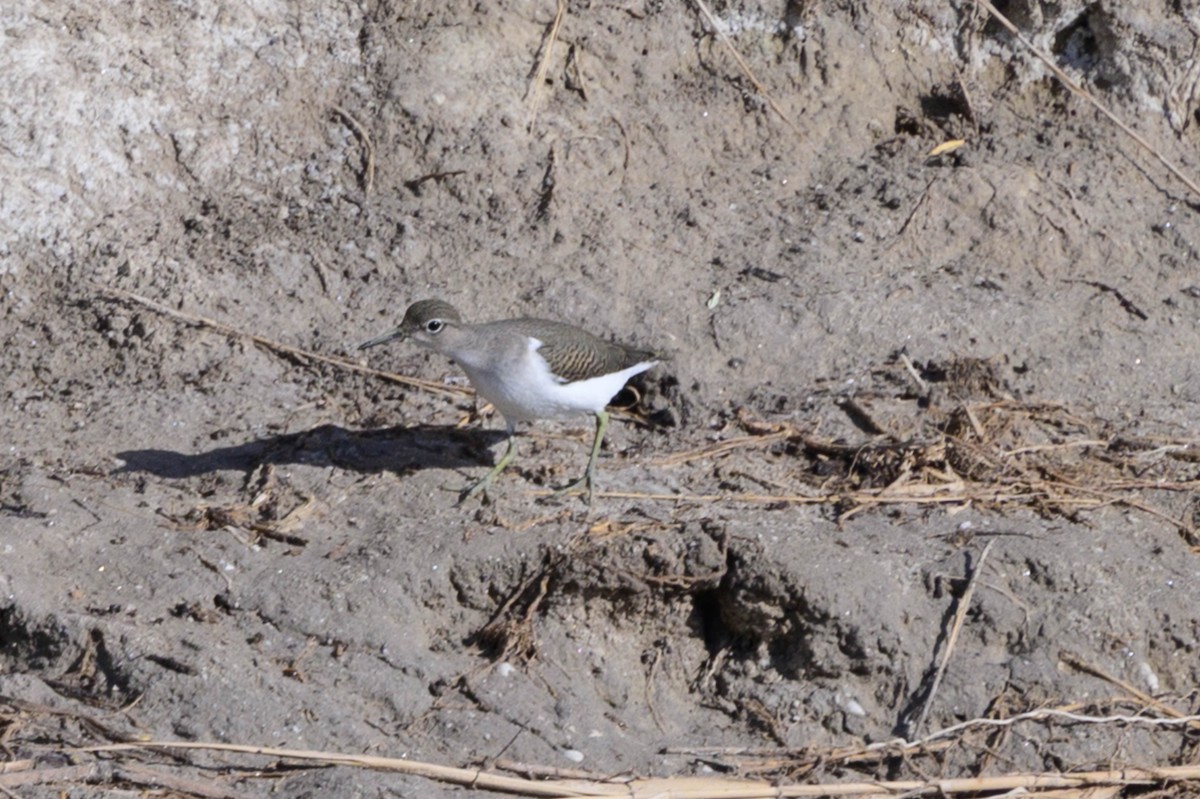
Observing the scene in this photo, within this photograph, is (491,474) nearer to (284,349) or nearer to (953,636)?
(284,349)

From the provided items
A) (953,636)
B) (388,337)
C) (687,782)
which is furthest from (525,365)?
(953,636)

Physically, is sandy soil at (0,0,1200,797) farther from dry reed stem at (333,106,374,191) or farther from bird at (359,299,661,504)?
bird at (359,299,661,504)

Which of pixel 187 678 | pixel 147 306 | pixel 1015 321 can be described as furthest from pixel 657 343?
pixel 187 678

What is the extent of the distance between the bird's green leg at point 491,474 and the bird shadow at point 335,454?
0.17 m

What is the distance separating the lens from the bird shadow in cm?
732

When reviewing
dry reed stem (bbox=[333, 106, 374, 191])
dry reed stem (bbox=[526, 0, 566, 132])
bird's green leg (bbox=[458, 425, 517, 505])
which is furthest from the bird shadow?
dry reed stem (bbox=[526, 0, 566, 132])

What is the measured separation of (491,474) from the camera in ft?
A: 23.5

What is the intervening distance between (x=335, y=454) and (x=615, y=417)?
1593 millimetres

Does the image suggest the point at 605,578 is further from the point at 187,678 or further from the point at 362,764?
the point at 187,678

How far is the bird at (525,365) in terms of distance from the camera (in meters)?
7.12

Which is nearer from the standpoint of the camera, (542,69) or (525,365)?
(525,365)

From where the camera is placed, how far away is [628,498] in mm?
7043

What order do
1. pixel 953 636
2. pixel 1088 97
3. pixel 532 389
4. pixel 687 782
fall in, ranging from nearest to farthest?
1. pixel 687 782
2. pixel 953 636
3. pixel 532 389
4. pixel 1088 97

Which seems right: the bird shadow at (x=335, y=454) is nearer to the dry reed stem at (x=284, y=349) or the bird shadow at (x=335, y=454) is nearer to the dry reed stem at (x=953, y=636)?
the dry reed stem at (x=284, y=349)
